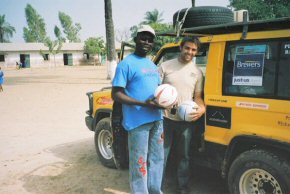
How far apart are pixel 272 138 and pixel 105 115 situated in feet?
10.0

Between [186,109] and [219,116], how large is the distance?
0.38 m

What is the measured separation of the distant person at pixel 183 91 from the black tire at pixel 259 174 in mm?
641

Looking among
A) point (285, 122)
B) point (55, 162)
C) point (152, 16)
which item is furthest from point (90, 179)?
point (152, 16)

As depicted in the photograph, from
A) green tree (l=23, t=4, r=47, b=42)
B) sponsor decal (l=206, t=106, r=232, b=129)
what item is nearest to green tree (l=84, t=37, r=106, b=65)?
green tree (l=23, t=4, r=47, b=42)

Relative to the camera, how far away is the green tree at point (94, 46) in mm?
54781

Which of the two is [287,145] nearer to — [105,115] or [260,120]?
[260,120]

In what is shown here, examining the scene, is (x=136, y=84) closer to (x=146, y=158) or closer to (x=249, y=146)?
(x=146, y=158)

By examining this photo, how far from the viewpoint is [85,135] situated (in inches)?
298

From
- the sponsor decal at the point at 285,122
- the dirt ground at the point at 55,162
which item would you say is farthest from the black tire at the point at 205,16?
the dirt ground at the point at 55,162

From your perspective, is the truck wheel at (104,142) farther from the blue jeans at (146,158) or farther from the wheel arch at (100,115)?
the blue jeans at (146,158)

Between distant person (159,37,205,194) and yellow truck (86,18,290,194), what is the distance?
0.46 feet

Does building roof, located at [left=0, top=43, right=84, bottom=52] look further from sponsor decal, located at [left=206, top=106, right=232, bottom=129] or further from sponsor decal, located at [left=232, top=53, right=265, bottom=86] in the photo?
sponsor decal, located at [left=232, top=53, right=265, bottom=86]

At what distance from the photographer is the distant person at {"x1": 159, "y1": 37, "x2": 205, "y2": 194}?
12.5ft

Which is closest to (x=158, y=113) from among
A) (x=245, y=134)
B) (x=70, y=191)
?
(x=245, y=134)
